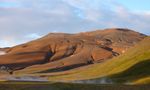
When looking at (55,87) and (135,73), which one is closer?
(55,87)

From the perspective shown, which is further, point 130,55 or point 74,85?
point 130,55

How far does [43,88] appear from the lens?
7569 centimetres

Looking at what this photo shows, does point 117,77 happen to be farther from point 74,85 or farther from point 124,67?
point 74,85

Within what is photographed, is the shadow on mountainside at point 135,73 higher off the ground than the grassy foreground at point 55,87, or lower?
lower

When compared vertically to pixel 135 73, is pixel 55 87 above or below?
above

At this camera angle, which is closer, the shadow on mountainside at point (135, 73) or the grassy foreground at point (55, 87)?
the grassy foreground at point (55, 87)

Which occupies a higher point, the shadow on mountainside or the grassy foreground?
the grassy foreground

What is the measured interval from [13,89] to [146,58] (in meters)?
105

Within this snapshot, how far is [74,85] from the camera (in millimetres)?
81625

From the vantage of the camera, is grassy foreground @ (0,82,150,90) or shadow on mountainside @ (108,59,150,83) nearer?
grassy foreground @ (0,82,150,90)

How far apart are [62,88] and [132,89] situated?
1090 centimetres

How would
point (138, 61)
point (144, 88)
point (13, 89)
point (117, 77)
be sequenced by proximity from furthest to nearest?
point (138, 61), point (117, 77), point (144, 88), point (13, 89)

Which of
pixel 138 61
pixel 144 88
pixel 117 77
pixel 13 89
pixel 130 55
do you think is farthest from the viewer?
pixel 130 55

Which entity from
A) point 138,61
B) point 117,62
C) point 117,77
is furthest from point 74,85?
point 117,62
